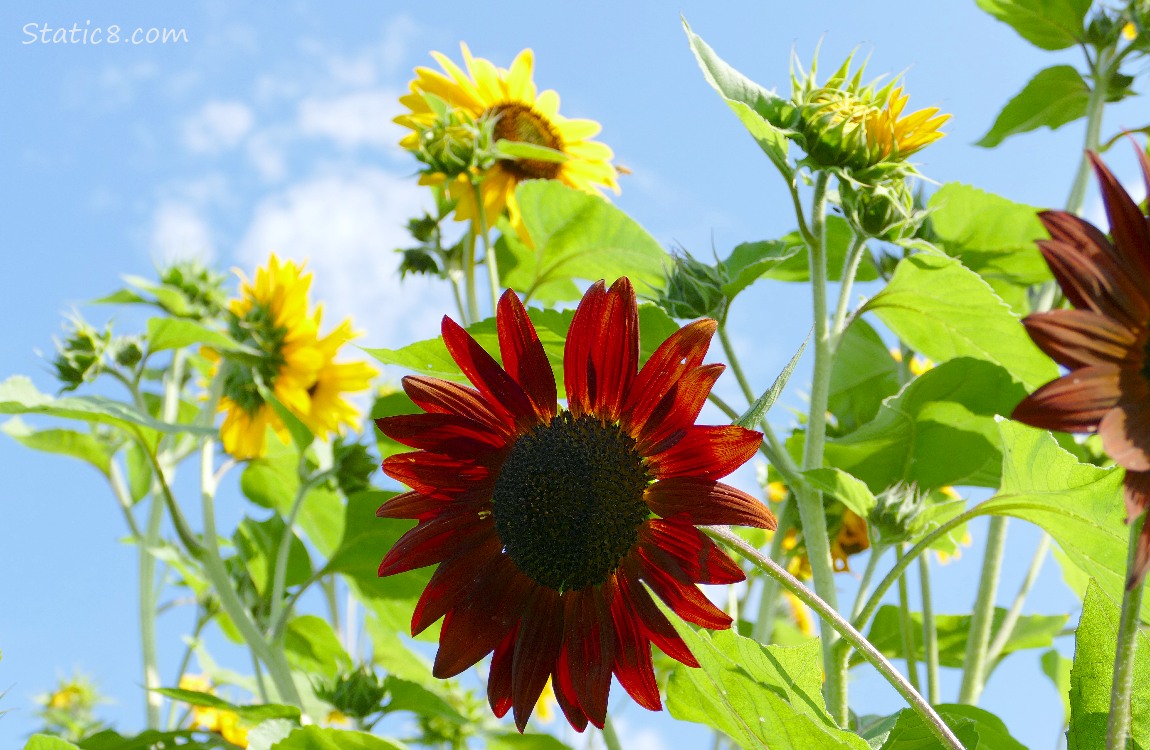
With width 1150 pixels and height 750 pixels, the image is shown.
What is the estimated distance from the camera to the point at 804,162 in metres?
0.93

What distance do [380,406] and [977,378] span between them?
60 cm

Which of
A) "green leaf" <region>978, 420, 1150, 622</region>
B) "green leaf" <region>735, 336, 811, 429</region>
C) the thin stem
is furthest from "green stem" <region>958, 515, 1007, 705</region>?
"green leaf" <region>735, 336, 811, 429</region>

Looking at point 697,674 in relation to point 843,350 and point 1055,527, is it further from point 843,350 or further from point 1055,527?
point 843,350

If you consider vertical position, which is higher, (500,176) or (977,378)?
(500,176)

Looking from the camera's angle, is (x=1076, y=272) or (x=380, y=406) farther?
(x=380, y=406)

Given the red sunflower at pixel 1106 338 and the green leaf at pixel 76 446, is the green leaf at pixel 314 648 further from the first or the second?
the red sunflower at pixel 1106 338

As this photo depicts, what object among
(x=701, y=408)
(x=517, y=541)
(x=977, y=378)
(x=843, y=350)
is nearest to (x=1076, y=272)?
(x=701, y=408)

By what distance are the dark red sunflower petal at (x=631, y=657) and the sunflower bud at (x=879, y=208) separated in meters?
0.39

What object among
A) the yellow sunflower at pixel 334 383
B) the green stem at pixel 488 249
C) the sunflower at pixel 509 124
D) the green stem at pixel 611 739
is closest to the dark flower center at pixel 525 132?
the sunflower at pixel 509 124

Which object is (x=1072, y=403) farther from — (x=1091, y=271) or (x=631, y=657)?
(x=631, y=657)

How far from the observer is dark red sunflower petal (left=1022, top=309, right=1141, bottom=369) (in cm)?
55

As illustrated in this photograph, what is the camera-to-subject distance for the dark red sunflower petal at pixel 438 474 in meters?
0.79

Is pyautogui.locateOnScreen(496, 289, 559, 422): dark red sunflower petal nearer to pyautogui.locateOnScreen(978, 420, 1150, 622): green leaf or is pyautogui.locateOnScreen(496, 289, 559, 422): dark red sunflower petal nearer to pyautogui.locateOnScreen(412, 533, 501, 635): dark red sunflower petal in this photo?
pyautogui.locateOnScreen(412, 533, 501, 635): dark red sunflower petal

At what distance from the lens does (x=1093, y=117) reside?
152 cm
